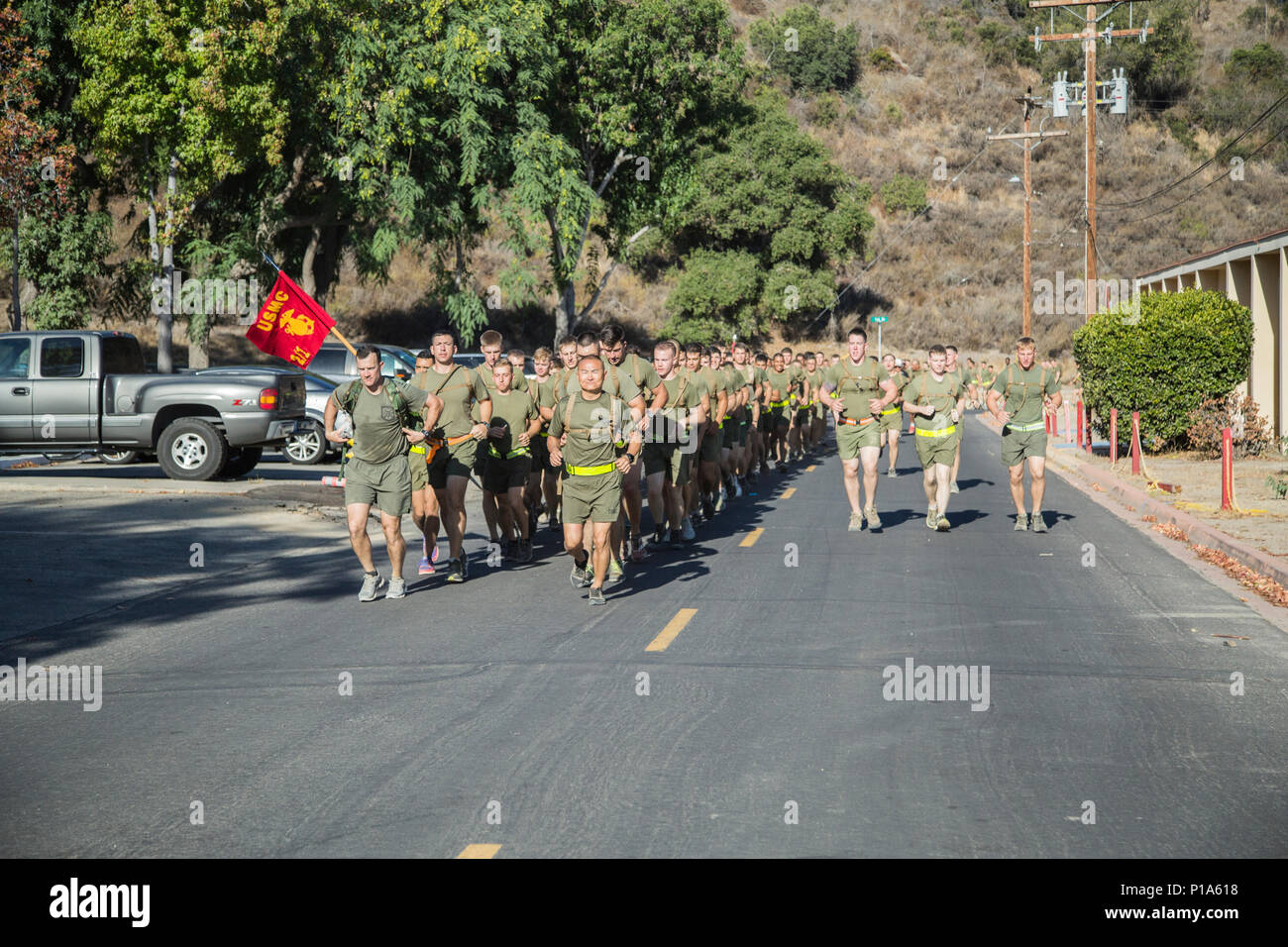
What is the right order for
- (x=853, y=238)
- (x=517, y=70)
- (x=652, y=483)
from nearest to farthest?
(x=652, y=483) → (x=517, y=70) → (x=853, y=238)

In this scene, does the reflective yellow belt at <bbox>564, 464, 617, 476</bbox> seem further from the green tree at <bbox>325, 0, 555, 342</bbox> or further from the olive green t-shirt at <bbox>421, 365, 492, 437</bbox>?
the green tree at <bbox>325, 0, 555, 342</bbox>

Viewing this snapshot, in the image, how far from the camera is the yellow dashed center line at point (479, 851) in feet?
16.8

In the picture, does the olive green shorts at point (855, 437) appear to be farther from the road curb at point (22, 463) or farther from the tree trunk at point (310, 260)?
the tree trunk at point (310, 260)

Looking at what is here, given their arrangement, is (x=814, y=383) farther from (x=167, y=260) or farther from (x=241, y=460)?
(x=167, y=260)

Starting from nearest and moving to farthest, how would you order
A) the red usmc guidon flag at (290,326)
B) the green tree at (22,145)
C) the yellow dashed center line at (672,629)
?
the yellow dashed center line at (672,629) < the red usmc guidon flag at (290,326) < the green tree at (22,145)

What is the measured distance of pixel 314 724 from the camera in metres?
7.15

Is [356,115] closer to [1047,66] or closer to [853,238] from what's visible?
[853,238]

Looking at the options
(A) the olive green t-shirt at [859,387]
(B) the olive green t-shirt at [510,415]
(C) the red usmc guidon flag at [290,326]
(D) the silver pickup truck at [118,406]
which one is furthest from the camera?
(D) the silver pickup truck at [118,406]

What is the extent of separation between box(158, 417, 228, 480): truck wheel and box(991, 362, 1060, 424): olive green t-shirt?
10727mm

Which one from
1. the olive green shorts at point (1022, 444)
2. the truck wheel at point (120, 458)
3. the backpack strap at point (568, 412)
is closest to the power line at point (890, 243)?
the truck wheel at point (120, 458)

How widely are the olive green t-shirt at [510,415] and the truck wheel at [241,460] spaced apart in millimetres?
8420

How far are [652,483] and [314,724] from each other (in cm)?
679
